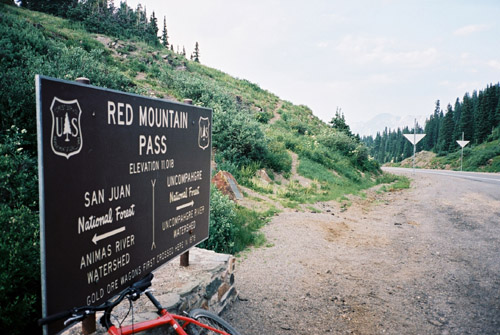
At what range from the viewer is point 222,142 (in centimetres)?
1228

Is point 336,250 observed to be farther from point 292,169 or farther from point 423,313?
point 292,169

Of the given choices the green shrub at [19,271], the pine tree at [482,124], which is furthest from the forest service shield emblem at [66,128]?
the pine tree at [482,124]

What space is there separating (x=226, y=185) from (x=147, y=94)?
6.82 metres

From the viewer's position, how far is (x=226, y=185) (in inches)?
334

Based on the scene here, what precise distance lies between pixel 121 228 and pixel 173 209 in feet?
2.62

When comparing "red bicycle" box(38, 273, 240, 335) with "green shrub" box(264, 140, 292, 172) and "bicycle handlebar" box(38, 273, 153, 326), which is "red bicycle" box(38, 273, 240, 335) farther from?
"green shrub" box(264, 140, 292, 172)

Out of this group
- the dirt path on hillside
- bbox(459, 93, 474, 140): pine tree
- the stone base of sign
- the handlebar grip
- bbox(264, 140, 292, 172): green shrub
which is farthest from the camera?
bbox(459, 93, 474, 140): pine tree

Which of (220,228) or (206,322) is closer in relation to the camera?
(206,322)

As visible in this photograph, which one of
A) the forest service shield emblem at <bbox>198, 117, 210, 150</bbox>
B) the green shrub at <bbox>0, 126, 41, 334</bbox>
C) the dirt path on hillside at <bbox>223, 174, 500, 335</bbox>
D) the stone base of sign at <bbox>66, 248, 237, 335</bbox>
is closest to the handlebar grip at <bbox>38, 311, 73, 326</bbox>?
the stone base of sign at <bbox>66, 248, 237, 335</bbox>

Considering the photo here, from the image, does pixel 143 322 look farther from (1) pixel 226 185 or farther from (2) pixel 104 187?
(1) pixel 226 185

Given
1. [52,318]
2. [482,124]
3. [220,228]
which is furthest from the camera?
[482,124]

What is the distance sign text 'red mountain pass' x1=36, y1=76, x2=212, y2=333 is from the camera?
1633 mm

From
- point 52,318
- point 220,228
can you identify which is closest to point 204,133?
point 52,318

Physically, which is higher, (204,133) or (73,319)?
(204,133)
